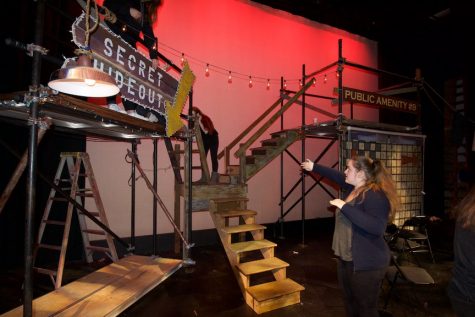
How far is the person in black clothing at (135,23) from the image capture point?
362 centimetres

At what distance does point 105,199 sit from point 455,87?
10.6 meters

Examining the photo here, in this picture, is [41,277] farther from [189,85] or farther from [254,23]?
[254,23]

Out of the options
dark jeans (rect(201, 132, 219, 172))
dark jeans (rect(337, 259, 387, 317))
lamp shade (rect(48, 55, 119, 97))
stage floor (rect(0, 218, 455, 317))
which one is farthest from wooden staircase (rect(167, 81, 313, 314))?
lamp shade (rect(48, 55, 119, 97))

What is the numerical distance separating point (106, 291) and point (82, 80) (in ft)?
7.83

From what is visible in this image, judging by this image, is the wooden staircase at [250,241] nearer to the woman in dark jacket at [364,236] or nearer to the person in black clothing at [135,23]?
the person in black clothing at [135,23]

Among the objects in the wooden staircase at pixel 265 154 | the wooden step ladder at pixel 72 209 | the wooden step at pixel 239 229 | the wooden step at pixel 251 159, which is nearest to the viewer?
the wooden step ladder at pixel 72 209

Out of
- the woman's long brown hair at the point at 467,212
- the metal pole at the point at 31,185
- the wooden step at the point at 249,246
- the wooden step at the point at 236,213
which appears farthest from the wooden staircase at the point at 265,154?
the metal pole at the point at 31,185

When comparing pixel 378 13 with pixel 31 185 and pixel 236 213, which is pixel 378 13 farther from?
pixel 31 185

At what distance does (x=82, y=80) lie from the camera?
1893mm

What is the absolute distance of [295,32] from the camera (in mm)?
8953

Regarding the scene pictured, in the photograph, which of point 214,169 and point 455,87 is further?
point 455,87

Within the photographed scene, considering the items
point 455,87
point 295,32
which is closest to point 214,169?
point 295,32

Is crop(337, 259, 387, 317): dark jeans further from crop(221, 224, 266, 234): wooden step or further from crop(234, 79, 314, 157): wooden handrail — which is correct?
crop(234, 79, 314, 157): wooden handrail

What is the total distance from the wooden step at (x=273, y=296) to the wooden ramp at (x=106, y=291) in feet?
3.93
